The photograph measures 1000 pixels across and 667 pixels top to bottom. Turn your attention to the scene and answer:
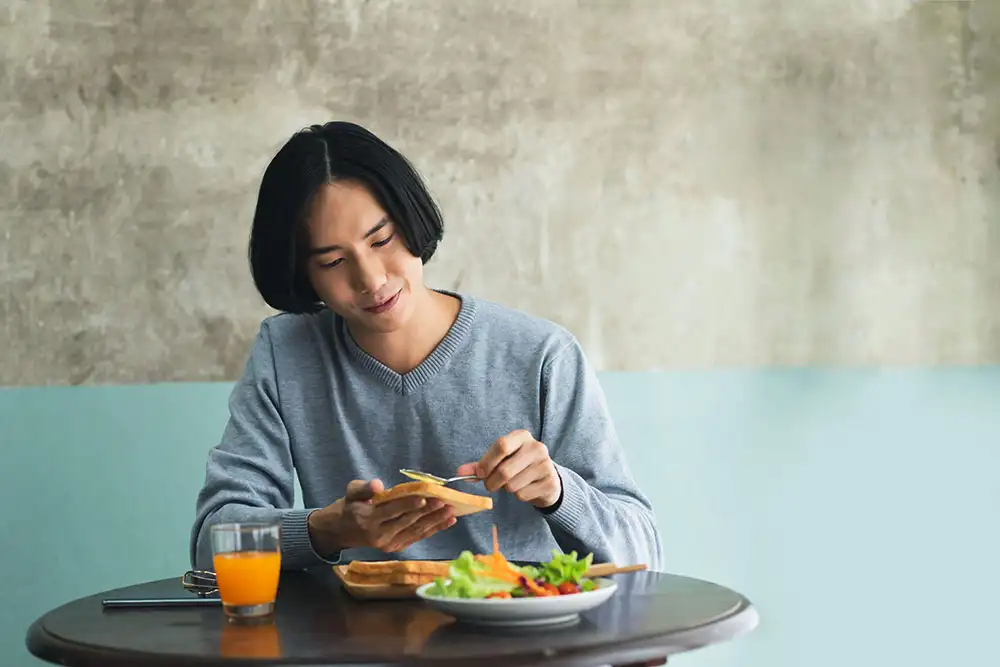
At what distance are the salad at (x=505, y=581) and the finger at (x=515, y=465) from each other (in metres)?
0.18

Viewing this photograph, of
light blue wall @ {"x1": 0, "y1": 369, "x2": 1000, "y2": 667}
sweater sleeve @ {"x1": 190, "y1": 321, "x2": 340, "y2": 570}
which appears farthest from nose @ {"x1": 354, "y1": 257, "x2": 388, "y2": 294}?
light blue wall @ {"x1": 0, "y1": 369, "x2": 1000, "y2": 667}

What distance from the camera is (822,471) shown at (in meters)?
2.40

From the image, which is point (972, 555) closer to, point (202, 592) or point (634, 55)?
point (634, 55)

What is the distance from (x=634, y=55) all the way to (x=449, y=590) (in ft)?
5.17

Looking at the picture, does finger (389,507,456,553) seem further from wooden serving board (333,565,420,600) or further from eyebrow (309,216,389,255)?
eyebrow (309,216,389,255)

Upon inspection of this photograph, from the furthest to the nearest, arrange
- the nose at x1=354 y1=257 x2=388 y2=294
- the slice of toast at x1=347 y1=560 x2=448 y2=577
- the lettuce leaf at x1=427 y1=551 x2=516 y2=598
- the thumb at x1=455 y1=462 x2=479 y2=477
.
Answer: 1. the nose at x1=354 y1=257 x2=388 y2=294
2. the thumb at x1=455 y1=462 x2=479 y2=477
3. the slice of toast at x1=347 y1=560 x2=448 y2=577
4. the lettuce leaf at x1=427 y1=551 x2=516 y2=598

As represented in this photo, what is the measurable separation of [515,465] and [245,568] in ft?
1.14

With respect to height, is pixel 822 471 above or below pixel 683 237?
below

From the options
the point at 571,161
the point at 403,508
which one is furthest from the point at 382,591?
the point at 571,161

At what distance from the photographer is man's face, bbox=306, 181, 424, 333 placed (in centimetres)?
170

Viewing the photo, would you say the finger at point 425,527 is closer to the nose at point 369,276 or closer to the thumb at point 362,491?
the thumb at point 362,491

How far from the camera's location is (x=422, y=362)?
181 centimetres

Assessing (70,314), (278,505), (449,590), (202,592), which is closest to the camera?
(449,590)

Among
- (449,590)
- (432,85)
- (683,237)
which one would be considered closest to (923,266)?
(683,237)
